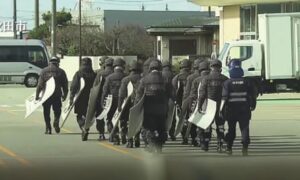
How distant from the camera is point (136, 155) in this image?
8.79 meters

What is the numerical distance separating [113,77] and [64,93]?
231cm

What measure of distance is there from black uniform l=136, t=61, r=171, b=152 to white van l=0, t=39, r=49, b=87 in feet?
99.6

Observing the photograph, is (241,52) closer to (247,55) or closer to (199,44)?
(247,55)

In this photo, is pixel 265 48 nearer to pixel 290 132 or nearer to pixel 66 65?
pixel 290 132

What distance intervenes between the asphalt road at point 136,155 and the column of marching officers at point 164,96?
12.7 inches

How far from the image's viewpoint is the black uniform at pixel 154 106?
35.5 ft

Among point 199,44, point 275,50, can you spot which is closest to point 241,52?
point 275,50

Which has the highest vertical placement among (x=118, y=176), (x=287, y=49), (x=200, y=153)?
(x=287, y=49)

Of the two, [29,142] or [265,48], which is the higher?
[265,48]

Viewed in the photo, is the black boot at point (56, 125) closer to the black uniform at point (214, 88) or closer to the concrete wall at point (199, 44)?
the black uniform at point (214, 88)

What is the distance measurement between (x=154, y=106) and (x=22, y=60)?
103 feet

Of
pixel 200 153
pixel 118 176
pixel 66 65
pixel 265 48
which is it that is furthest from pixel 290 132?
pixel 66 65

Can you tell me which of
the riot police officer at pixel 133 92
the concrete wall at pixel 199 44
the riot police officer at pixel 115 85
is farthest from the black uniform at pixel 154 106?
the concrete wall at pixel 199 44

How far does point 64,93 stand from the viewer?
14594 millimetres
